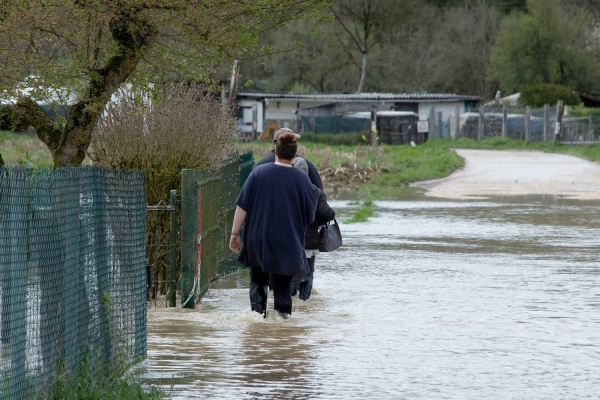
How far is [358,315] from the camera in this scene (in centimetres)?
1103

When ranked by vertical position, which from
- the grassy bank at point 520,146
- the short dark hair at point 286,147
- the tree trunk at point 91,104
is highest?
the tree trunk at point 91,104

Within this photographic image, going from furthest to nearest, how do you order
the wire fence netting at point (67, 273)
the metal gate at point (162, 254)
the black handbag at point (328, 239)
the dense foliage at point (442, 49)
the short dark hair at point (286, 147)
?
the dense foliage at point (442, 49)
the black handbag at point (328, 239)
the metal gate at point (162, 254)
the short dark hair at point (286, 147)
the wire fence netting at point (67, 273)

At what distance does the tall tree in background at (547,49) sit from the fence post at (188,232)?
63.4 metres

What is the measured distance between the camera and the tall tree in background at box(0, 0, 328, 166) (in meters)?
9.48

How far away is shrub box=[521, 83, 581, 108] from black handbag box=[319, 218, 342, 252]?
180 ft

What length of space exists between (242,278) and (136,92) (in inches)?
127

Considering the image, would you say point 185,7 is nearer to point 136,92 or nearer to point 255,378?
point 136,92

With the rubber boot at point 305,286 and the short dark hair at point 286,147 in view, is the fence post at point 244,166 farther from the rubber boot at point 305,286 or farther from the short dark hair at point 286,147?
the short dark hair at point 286,147

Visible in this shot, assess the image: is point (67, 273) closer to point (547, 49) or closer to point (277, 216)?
point (277, 216)

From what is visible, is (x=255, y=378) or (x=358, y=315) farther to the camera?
(x=358, y=315)

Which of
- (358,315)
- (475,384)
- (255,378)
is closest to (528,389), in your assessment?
(475,384)

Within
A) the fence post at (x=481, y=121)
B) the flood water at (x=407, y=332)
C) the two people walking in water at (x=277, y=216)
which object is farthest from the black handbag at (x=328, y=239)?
the fence post at (x=481, y=121)

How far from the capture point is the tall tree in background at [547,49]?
72.3m

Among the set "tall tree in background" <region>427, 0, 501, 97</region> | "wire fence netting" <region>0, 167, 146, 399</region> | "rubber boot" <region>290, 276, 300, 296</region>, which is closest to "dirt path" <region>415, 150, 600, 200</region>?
"rubber boot" <region>290, 276, 300, 296</region>
